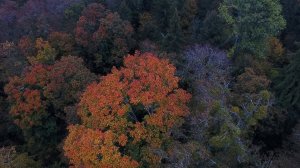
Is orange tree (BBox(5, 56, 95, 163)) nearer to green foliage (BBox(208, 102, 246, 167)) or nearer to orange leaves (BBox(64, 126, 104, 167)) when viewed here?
orange leaves (BBox(64, 126, 104, 167))

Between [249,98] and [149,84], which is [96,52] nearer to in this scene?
[149,84]

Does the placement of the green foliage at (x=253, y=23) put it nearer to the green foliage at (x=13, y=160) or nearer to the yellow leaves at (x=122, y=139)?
the yellow leaves at (x=122, y=139)

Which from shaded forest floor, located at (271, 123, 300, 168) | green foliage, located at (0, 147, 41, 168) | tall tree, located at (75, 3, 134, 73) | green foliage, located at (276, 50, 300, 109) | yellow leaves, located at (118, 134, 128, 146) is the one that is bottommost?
green foliage, located at (0, 147, 41, 168)

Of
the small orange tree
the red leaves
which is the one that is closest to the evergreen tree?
the small orange tree

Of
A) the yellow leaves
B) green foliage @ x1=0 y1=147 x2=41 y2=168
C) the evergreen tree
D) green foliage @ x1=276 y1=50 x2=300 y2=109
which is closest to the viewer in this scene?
the yellow leaves

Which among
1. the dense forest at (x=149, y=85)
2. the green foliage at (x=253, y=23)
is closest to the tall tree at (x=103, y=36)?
the dense forest at (x=149, y=85)
